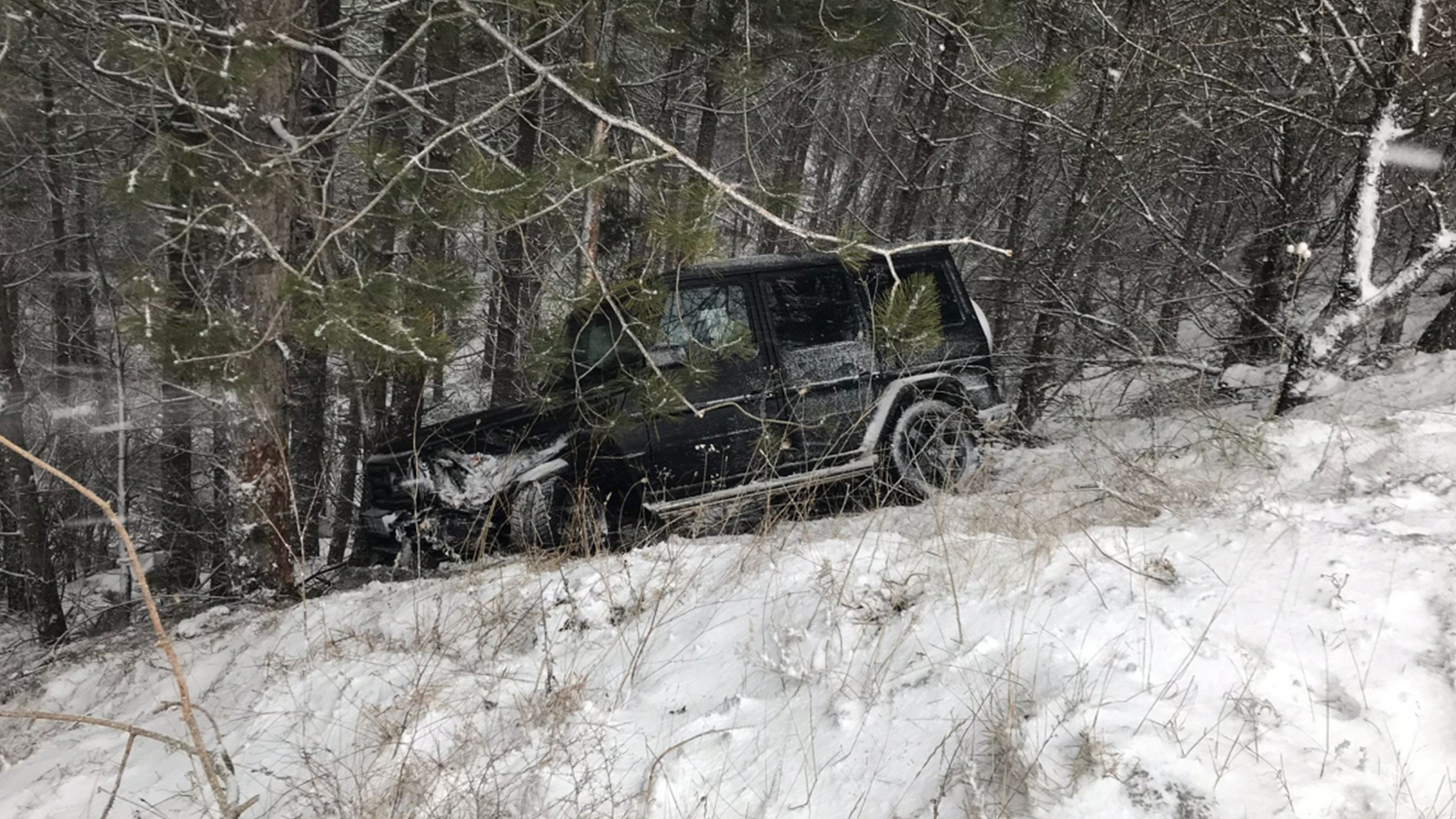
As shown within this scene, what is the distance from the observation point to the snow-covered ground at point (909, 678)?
1908 millimetres

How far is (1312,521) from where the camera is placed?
Result: 9.41ft

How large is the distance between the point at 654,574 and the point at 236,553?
10.2ft

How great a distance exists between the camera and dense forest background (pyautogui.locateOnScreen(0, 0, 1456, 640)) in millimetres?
3756

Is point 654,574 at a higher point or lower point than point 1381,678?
lower

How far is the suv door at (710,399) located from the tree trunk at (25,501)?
22.8 feet

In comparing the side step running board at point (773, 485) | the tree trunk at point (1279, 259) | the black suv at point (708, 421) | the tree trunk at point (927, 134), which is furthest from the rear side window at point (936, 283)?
the tree trunk at point (927, 134)

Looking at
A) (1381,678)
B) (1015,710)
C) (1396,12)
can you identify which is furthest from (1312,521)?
(1396,12)

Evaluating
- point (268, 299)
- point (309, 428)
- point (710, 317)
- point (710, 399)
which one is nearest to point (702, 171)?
point (710, 317)

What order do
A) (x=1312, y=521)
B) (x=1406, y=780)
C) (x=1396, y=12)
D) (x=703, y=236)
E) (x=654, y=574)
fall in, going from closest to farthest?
(x=1406, y=780) → (x=1312, y=521) → (x=703, y=236) → (x=654, y=574) → (x=1396, y=12)

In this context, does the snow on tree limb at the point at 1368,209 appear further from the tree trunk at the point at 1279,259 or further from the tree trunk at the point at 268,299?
the tree trunk at the point at 268,299

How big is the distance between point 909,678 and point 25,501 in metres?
9.59

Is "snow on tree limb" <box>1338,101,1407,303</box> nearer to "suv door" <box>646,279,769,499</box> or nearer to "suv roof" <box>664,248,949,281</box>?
"suv roof" <box>664,248,949,281</box>

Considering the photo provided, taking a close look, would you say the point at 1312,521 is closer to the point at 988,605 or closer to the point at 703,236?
the point at 988,605

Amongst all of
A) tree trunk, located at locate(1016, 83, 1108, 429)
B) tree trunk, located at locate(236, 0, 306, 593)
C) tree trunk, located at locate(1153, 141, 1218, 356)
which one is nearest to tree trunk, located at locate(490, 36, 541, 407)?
tree trunk, located at locate(236, 0, 306, 593)
